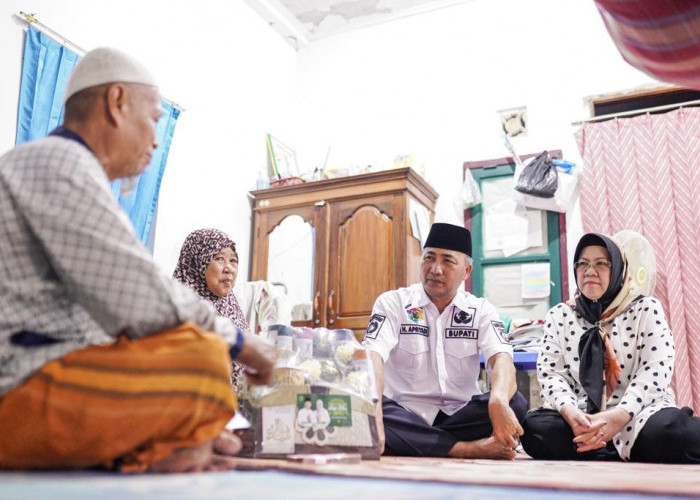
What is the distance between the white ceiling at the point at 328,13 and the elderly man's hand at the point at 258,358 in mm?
4124

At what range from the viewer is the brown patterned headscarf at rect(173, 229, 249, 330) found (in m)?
2.99

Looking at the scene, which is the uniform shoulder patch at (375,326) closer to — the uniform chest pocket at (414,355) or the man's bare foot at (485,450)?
the uniform chest pocket at (414,355)

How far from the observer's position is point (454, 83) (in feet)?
15.7

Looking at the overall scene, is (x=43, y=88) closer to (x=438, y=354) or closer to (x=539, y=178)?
(x=438, y=354)

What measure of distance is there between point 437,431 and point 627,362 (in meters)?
0.82

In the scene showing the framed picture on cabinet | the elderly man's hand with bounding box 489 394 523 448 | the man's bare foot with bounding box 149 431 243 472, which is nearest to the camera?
the man's bare foot with bounding box 149 431 243 472

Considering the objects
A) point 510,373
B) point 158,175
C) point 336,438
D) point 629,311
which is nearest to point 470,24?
point 158,175

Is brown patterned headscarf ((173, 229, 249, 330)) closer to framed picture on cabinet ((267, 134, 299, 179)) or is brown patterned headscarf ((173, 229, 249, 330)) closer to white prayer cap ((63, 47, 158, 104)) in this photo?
white prayer cap ((63, 47, 158, 104))

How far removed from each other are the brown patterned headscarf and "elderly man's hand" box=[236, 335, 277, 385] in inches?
66.9

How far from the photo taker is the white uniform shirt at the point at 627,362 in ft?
7.93

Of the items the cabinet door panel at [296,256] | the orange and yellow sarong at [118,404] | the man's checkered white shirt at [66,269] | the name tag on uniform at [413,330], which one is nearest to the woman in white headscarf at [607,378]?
the name tag on uniform at [413,330]

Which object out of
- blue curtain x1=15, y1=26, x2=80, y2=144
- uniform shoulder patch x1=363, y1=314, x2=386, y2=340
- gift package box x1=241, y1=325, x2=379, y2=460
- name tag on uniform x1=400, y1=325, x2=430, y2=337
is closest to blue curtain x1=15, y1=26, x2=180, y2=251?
blue curtain x1=15, y1=26, x2=80, y2=144

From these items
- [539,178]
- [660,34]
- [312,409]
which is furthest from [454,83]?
[660,34]

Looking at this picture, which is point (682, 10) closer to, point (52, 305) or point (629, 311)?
point (52, 305)
